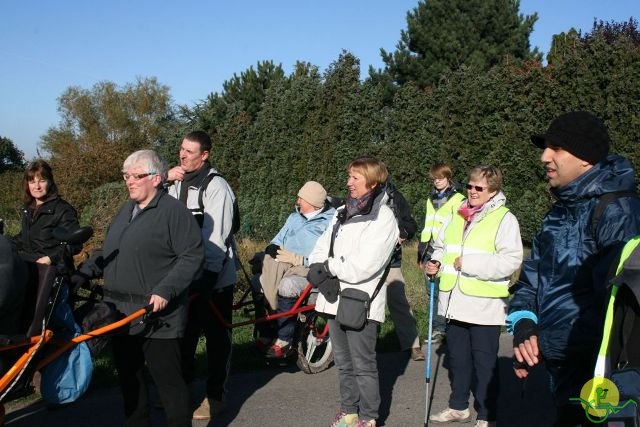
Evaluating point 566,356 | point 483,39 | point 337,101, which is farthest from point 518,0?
point 566,356

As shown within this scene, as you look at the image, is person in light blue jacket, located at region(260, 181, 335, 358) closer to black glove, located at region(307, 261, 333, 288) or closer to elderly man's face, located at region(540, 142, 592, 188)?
black glove, located at region(307, 261, 333, 288)

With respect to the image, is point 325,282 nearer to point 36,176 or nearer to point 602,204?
point 602,204

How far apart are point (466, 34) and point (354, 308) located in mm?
27416

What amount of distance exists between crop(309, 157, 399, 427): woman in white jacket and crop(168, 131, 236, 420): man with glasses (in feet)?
2.72

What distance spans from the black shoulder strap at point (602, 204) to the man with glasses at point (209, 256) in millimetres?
3254

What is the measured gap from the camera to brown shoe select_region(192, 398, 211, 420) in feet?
19.1

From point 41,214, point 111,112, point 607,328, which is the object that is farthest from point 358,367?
point 111,112

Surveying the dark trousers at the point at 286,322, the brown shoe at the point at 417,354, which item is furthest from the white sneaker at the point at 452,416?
the brown shoe at the point at 417,354

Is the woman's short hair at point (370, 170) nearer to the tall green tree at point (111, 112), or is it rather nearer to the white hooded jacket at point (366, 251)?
the white hooded jacket at point (366, 251)

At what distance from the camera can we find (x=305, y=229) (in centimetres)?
693

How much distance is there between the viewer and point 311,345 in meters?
7.21

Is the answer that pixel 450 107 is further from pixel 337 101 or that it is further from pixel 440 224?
pixel 440 224

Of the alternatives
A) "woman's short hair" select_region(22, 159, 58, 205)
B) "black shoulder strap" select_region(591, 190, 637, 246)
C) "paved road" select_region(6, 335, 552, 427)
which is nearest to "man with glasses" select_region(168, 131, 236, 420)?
"paved road" select_region(6, 335, 552, 427)

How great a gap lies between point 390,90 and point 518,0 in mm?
6781
